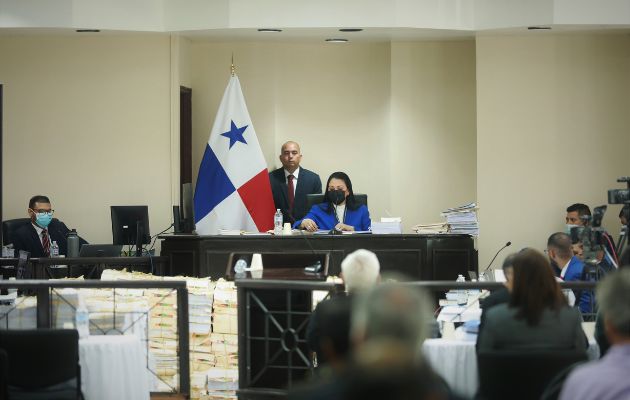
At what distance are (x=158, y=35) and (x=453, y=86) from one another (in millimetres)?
3388

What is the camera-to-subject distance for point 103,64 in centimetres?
1311

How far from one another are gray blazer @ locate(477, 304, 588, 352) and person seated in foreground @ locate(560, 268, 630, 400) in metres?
1.34

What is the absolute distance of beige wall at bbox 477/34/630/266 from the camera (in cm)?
1284

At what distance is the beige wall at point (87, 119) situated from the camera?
13.1 m

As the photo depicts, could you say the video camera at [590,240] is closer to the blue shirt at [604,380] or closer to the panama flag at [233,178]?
the blue shirt at [604,380]

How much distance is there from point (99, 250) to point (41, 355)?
216 inches

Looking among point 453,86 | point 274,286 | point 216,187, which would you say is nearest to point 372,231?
point 216,187

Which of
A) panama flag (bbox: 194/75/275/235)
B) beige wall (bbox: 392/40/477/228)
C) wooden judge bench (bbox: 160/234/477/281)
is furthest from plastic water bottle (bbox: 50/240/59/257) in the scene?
beige wall (bbox: 392/40/477/228)

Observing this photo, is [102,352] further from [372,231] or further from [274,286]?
[372,231]

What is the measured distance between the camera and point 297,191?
42.2 ft

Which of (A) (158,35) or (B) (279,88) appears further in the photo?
(B) (279,88)

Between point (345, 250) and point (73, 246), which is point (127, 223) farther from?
point (345, 250)

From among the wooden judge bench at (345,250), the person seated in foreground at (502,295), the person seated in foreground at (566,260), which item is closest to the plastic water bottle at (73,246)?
the wooden judge bench at (345,250)

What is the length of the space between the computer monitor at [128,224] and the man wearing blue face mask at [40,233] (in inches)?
20.5
